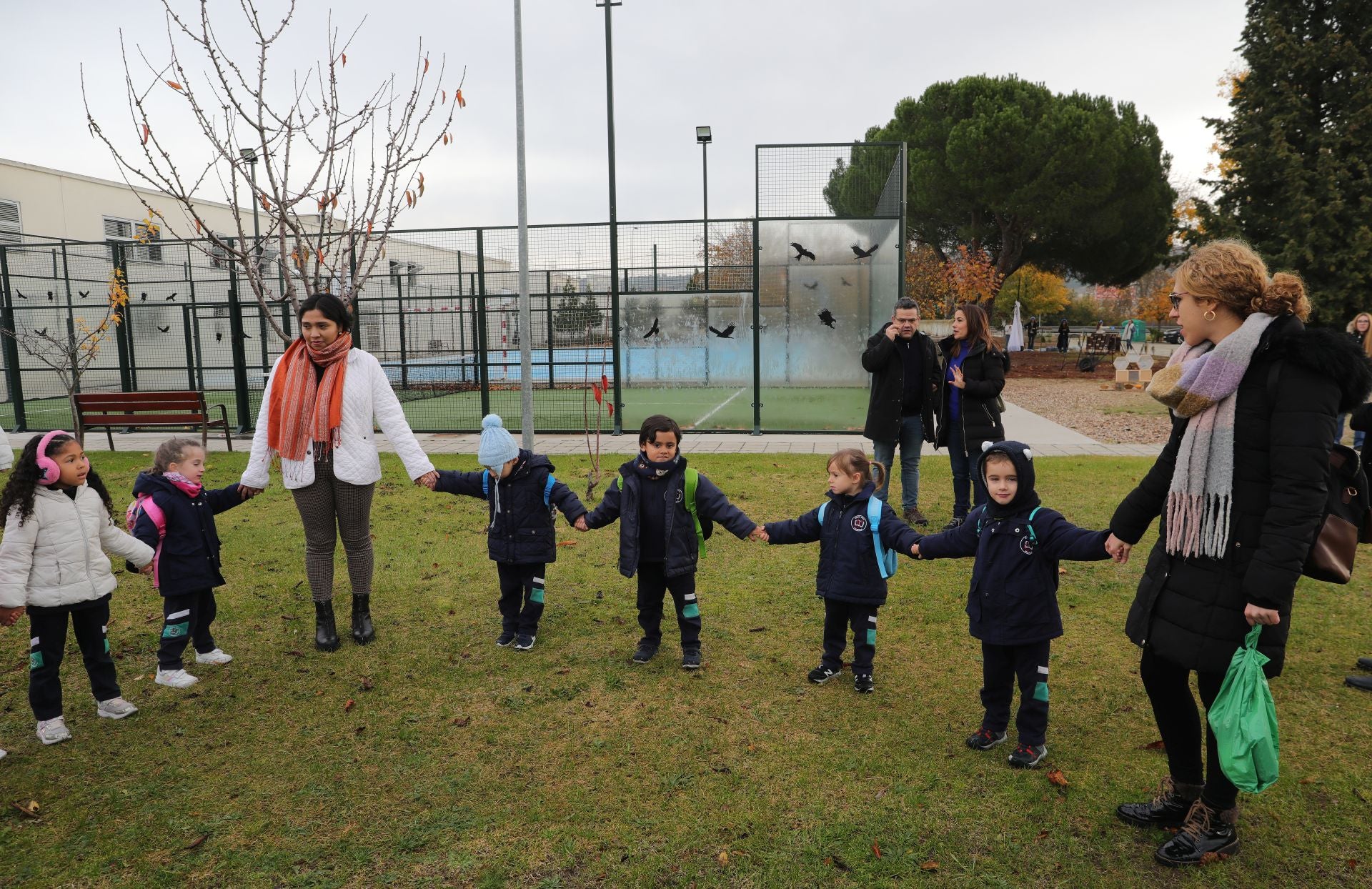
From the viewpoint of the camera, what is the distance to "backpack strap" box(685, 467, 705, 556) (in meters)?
4.35

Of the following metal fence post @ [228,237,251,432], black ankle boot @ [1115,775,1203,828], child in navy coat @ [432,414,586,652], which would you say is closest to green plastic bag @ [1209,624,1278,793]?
black ankle boot @ [1115,775,1203,828]

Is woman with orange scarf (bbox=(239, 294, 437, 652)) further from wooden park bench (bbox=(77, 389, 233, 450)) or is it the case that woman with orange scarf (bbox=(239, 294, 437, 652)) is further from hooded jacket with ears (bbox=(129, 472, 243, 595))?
wooden park bench (bbox=(77, 389, 233, 450))

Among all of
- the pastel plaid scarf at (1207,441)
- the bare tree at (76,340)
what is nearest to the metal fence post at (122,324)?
the bare tree at (76,340)

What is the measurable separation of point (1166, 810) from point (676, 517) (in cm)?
237

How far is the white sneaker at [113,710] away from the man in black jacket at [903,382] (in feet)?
17.4

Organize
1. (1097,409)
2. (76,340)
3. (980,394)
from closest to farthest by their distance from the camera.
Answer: (980,394) → (76,340) → (1097,409)

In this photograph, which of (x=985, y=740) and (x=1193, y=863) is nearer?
(x=1193, y=863)

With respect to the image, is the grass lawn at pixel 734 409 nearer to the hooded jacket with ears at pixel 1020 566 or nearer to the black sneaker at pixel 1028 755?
the hooded jacket with ears at pixel 1020 566

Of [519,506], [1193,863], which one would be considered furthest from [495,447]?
[1193,863]

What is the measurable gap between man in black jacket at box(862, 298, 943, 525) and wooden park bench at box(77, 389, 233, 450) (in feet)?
29.9

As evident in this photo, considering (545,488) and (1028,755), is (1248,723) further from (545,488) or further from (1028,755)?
(545,488)

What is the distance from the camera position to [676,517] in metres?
4.32

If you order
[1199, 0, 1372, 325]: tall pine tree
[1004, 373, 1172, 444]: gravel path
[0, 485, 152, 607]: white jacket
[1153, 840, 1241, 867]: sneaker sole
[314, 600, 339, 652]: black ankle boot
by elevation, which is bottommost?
[1153, 840, 1241, 867]: sneaker sole

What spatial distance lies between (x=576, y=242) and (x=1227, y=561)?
11.2m
